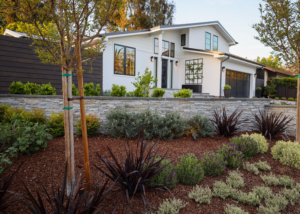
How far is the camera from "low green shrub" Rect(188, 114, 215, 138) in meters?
5.40

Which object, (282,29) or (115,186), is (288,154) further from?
(115,186)

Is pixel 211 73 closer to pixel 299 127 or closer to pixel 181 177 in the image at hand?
pixel 299 127

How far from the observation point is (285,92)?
1708 cm

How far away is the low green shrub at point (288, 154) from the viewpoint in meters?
3.81

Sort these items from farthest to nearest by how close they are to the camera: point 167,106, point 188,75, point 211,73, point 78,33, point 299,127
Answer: point 188,75
point 211,73
point 167,106
point 299,127
point 78,33

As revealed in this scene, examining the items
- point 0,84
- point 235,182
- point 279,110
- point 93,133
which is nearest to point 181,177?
point 235,182

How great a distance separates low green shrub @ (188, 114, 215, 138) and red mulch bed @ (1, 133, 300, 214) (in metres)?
0.42

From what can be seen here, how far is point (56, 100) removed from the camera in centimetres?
540

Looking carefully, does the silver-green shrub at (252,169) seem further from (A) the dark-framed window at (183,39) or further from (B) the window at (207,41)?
(B) the window at (207,41)

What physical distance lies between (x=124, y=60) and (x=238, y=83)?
890 centimetres

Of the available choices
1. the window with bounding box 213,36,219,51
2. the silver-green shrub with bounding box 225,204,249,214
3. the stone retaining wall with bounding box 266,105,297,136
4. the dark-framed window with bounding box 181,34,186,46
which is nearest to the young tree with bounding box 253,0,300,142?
the stone retaining wall with bounding box 266,105,297,136

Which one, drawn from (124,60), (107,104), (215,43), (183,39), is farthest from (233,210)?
(215,43)

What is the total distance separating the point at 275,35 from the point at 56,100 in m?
6.04

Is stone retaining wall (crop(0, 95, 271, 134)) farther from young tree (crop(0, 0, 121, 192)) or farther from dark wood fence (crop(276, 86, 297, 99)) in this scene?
dark wood fence (crop(276, 86, 297, 99))
